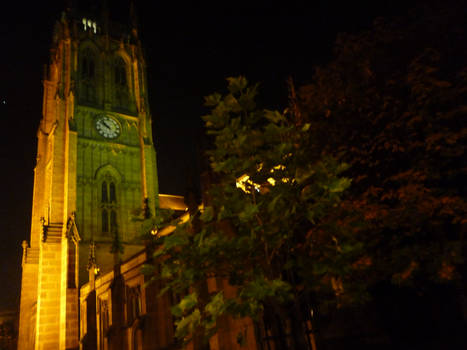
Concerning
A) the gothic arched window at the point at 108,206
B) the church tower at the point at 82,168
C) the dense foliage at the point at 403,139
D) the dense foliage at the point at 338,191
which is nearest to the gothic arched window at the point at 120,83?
the church tower at the point at 82,168

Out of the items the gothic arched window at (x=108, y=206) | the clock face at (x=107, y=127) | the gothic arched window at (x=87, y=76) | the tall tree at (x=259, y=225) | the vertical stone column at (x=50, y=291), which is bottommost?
the tall tree at (x=259, y=225)

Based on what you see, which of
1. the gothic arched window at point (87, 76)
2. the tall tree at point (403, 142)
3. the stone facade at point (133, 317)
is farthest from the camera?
the gothic arched window at point (87, 76)

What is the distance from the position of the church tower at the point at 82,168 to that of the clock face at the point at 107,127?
0.38ft

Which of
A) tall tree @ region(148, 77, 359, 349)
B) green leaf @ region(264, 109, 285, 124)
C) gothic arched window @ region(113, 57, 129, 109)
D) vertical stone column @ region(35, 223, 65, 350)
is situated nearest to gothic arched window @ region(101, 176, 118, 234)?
vertical stone column @ region(35, 223, 65, 350)

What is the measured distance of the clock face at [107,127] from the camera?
48.8m

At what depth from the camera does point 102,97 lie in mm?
51000

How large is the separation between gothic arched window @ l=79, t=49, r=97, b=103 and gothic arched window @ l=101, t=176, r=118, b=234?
35.7ft

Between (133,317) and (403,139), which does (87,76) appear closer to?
(133,317)

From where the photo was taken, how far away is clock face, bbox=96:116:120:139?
48.8 meters

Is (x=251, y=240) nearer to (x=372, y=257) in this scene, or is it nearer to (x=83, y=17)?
(x=372, y=257)

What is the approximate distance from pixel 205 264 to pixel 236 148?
239 cm

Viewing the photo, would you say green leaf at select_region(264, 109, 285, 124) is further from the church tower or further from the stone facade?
the church tower

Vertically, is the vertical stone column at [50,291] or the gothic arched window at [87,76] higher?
the gothic arched window at [87,76]

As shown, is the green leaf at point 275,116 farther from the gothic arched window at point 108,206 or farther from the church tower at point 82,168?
the gothic arched window at point 108,206
